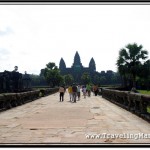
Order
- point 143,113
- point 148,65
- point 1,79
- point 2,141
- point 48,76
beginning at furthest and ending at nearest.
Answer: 1. point 48,76
2. point 148,65
3. point 1,79
4. point 143,113
5. point 2,141

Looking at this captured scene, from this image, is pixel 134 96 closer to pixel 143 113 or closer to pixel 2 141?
pixel 143 113

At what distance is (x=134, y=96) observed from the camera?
14953 millimetres

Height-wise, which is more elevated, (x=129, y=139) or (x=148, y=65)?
(x=148, y=65)

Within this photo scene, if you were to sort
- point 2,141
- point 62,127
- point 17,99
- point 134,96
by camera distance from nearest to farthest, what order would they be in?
point 2,141
point 62,127
point 134,96
point 17,99

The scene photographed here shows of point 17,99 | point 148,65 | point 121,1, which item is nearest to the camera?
point 121,1

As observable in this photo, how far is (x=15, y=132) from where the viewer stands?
30.9 feet

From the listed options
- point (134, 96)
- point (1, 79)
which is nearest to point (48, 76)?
point (1, 79)

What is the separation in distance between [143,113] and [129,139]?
5214 millimetres

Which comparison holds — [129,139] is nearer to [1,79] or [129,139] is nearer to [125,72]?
[1,79]

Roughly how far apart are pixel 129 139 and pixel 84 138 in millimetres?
1109

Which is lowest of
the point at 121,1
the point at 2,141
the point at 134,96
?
the point at 2,141

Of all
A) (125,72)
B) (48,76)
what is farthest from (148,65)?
(48,76)

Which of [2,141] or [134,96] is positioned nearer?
[2,141]

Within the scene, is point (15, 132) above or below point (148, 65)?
below
